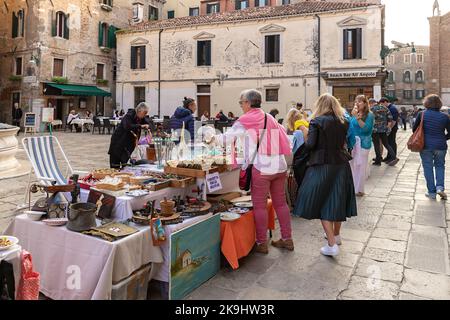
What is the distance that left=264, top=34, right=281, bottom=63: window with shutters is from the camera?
21000mm

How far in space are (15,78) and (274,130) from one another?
22404mm

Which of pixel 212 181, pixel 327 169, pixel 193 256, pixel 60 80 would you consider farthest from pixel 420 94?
pixel 193 256

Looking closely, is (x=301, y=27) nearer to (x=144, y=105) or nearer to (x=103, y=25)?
(x=103, y=25)

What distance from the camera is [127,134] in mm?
5227

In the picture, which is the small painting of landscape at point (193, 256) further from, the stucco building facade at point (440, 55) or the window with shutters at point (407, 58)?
the window with shutters at point (407, 58)

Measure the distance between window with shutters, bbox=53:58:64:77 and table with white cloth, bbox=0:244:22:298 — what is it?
73.3ft

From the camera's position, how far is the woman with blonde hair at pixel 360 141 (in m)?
6.03

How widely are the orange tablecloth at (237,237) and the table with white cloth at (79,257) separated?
2.20ft

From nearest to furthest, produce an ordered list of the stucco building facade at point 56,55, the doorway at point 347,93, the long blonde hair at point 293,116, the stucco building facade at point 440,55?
the long blonde hair at point 293,116 → the doorway at point 347,93 → the stucco building facade at point 56,55 → the stucco building facade at point 440,55

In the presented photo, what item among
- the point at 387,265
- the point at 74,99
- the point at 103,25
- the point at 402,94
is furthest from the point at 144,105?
the point at 402,94

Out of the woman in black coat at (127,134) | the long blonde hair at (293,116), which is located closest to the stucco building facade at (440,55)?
the long blonde hair at (293,116)

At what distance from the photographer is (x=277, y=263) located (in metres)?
3.42

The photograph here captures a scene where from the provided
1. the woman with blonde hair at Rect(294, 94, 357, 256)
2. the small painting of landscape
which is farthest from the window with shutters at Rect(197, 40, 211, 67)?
the small painting of landscape

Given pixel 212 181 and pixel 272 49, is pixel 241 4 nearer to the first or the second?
pixel 272 49
